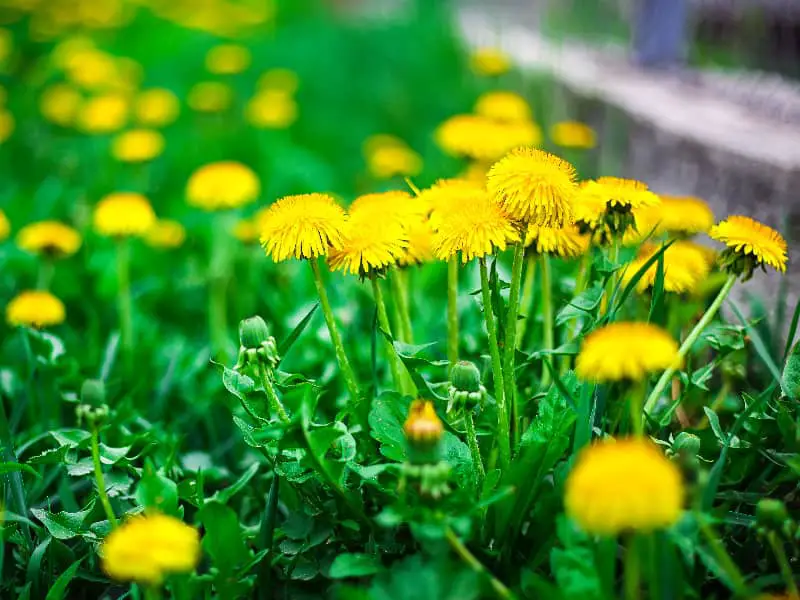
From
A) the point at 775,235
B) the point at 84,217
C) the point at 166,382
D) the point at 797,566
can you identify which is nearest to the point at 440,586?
the point at 797,566

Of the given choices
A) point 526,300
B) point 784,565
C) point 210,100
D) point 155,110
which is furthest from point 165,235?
point 784,565

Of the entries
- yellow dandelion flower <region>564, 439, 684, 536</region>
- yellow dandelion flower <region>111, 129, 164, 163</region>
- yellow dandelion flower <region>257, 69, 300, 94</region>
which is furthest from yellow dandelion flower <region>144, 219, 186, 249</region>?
yellow dandelion flower <region>564, 439, 684, 536</region>

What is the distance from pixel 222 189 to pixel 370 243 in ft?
3.87

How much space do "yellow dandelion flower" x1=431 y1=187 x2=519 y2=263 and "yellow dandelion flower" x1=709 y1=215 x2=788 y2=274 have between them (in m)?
0.36

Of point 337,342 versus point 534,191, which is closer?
point 534,191

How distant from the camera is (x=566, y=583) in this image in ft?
3.07

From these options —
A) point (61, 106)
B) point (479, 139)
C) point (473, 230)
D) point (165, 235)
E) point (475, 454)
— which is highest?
point (473, 230)

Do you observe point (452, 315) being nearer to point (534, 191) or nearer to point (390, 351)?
point (390, 351)

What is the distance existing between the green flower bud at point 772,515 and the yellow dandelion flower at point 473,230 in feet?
1.53

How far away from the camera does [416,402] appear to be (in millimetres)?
1116

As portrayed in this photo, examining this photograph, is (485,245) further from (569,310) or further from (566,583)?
(566,583)

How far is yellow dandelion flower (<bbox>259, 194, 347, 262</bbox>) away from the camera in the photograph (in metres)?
1.12

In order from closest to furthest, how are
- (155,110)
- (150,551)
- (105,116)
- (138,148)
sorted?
(150,551) → (138,148) → (105,116) → (155,110)

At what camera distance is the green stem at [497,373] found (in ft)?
3.72
